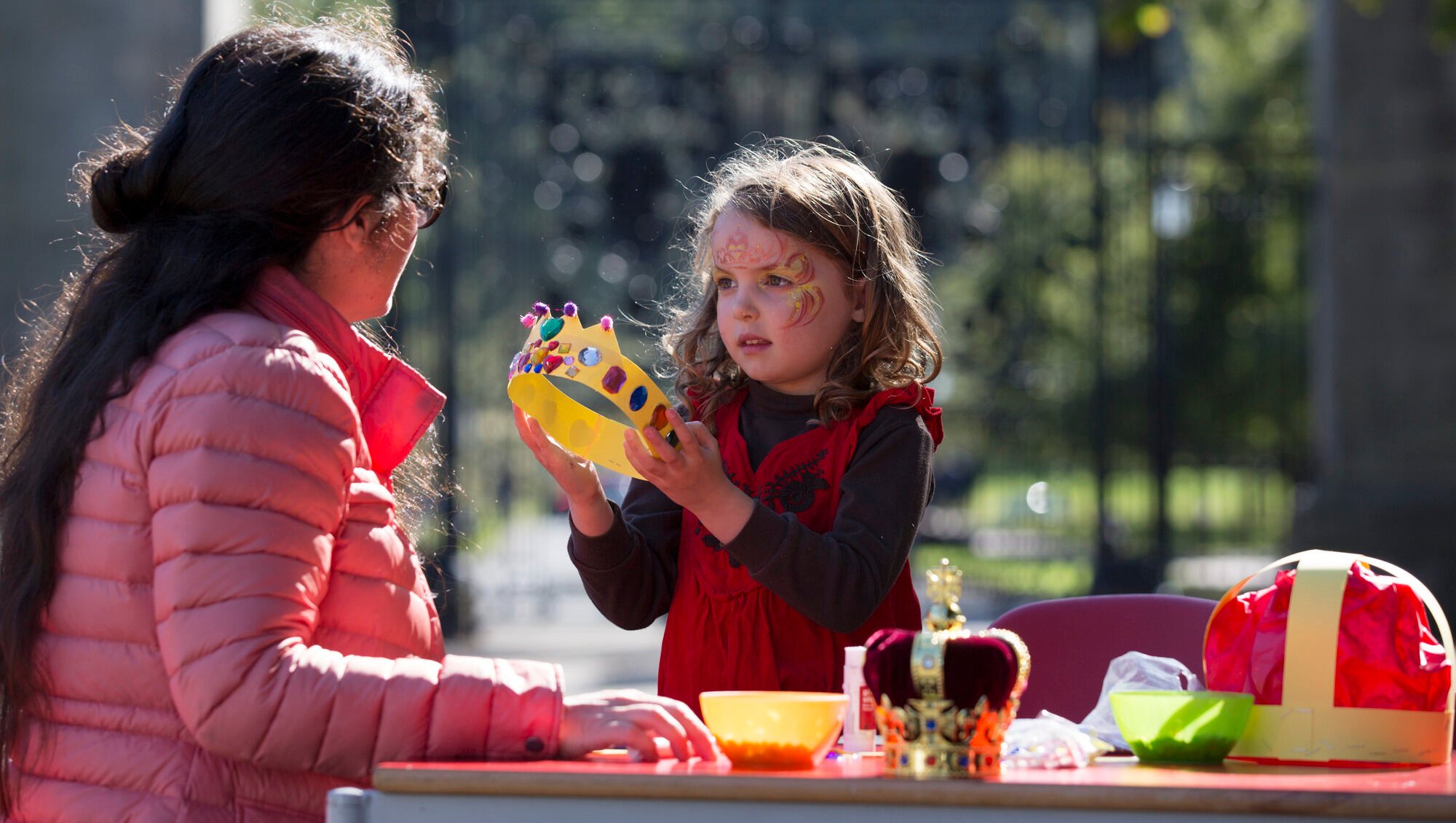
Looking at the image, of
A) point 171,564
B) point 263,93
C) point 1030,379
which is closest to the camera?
point 171,564

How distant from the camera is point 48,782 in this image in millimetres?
1655

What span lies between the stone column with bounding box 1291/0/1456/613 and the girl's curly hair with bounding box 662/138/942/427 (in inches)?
281

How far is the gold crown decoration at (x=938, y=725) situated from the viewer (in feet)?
4.81

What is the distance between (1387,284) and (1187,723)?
8.17 m

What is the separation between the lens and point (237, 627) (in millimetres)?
1518

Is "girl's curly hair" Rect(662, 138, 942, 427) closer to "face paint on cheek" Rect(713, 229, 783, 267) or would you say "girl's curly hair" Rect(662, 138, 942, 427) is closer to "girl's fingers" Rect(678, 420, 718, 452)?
"face paint on cheek" Rect(713, 229, 783, 267)

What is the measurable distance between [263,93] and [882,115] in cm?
740

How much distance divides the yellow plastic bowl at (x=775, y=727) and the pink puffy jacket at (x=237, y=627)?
7.7 inches

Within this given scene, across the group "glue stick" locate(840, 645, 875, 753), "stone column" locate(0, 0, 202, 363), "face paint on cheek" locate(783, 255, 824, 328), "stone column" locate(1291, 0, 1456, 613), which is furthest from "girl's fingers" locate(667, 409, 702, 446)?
"stone column" locate(1291, 0, 1456, 613)

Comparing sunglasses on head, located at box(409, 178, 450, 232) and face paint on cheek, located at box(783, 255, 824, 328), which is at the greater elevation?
sunglasses on head, located at box(409, 178, 450, 232)

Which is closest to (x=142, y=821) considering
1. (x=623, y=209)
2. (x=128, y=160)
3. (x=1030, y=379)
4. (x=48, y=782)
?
(x=48, y=782)

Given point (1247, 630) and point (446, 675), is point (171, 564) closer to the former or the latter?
point (446, 675)

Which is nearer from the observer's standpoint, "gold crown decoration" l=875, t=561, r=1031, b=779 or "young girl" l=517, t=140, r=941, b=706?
"gold crown decoration" l=875, t=561, r=1031, b=779

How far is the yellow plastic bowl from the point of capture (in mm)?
1510
